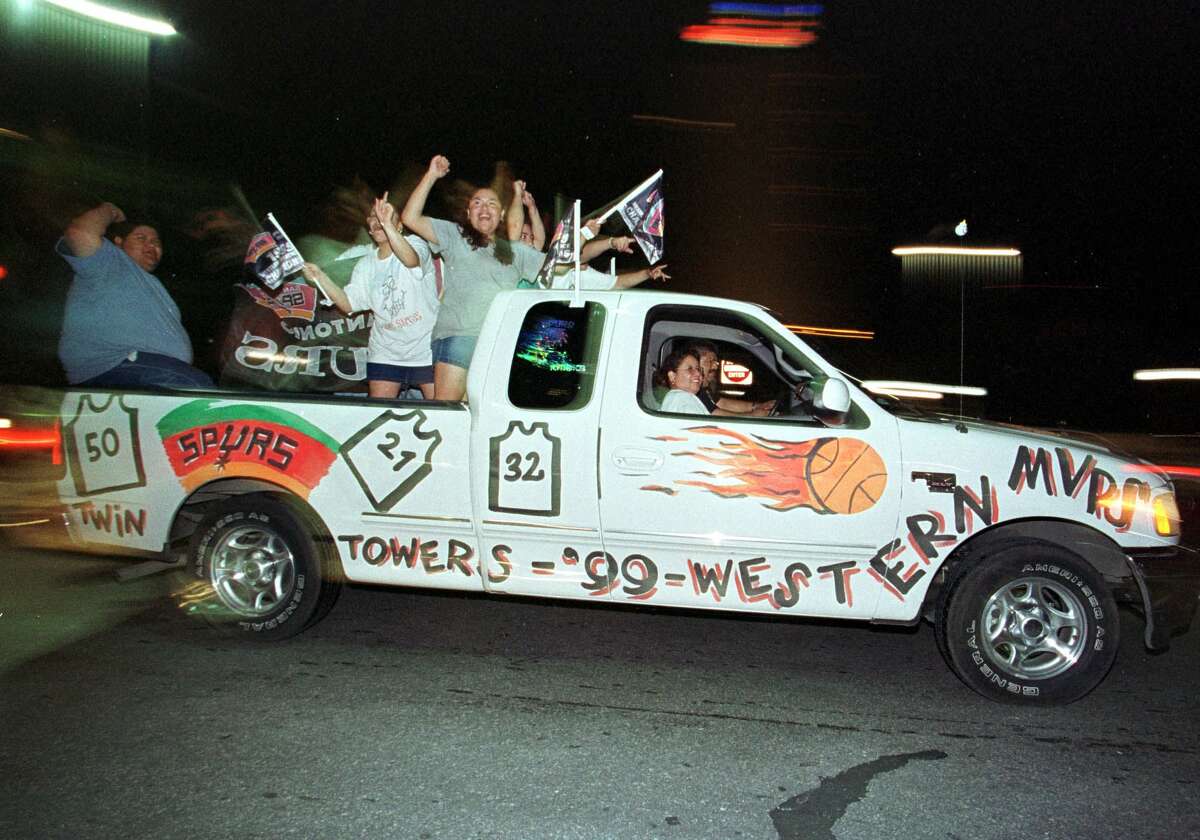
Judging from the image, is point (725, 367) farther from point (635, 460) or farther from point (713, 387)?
point (635, 460)

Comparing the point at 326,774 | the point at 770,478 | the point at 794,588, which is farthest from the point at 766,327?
the point at 326,774

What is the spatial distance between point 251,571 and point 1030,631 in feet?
13.2

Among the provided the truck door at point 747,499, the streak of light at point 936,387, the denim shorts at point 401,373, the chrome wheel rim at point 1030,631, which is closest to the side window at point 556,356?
the truck door at point 747,499

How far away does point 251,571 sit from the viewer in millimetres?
5375

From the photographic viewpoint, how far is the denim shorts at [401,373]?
6676 millimetres

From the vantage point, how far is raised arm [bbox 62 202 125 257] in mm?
6172

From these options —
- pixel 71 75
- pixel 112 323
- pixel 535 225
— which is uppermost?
pixel 71 75

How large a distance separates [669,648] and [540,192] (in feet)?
37.8

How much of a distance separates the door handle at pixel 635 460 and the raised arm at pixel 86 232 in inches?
150

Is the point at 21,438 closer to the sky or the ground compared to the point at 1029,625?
closer to the sky

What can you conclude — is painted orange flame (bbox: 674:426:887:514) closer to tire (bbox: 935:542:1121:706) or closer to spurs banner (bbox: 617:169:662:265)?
tire (bbox: 935:542:1121:706)

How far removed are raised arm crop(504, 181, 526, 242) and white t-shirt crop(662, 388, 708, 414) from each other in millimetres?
2584

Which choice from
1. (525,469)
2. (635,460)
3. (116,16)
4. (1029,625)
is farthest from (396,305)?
(116,16)

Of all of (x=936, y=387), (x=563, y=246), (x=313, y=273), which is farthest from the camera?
(x=936, y=387)
